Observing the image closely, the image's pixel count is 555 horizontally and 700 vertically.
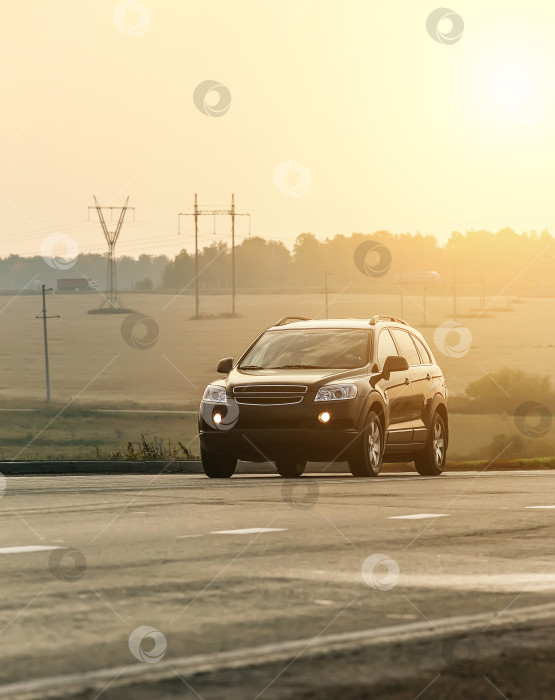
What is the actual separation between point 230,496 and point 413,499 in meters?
1.63

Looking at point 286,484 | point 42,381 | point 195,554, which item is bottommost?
point 42,381

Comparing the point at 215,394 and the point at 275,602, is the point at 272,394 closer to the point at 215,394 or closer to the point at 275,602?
the point at 215,394

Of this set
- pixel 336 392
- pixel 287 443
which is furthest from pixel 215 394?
pixel 336 392

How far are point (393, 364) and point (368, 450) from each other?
124 cm

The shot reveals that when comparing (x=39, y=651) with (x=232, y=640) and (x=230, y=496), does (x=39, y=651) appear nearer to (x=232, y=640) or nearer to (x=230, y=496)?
(x=232, y=640)

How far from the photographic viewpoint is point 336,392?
16312mm

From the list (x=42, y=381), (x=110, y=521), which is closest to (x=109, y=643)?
(x=110, y=521)

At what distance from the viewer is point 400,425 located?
58.3 ft

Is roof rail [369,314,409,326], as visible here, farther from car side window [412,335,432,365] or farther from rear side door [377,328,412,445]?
car side window [412,335,432,365]

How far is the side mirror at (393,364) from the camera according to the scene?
1720cm

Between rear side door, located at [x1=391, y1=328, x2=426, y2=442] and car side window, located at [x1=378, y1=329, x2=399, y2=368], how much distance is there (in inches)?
8.1

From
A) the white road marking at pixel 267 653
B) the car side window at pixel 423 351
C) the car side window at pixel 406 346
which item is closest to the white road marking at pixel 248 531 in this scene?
the white road marking at pixel 267 653

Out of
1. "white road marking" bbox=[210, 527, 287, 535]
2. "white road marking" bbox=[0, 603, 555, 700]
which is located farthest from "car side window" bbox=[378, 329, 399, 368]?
"white road marking" bbox=[0, 603, 555, 700]

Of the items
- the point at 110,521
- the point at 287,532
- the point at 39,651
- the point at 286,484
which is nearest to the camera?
the point at 39,651
